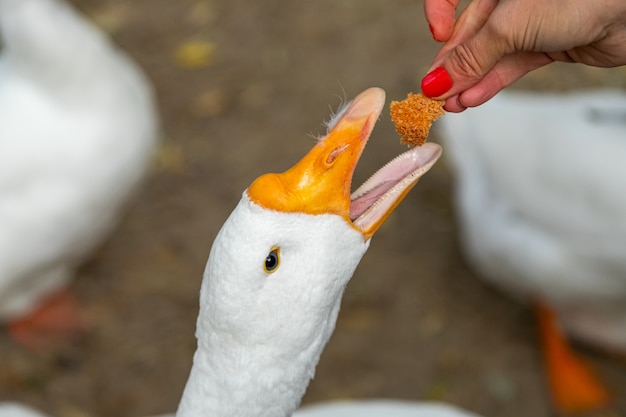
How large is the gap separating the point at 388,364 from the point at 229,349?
1.93 metres

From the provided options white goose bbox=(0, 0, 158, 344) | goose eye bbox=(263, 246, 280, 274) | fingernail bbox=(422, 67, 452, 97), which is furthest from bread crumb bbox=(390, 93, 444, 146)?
white goose bbox=(0, 0, 158, 344)

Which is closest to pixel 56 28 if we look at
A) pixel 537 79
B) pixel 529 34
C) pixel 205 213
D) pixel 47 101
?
pixel 47 101

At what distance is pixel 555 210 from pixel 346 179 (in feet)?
5.69

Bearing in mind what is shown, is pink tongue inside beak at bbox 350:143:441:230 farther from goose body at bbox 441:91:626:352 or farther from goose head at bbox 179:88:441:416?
goose body at bbox 441:91:626:352

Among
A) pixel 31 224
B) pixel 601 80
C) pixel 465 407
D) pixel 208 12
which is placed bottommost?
pixel 465 407

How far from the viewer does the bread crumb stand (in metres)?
1.57

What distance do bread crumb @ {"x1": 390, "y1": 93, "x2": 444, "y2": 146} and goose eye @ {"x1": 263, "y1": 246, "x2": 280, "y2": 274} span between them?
14.1 inches

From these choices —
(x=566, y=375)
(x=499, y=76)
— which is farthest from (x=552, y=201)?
(x=499, y=76)

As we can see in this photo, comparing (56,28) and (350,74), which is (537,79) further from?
(56,28)

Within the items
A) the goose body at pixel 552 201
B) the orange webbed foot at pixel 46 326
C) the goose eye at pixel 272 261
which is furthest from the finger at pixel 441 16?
the orange webbed foot at pixel 46 326

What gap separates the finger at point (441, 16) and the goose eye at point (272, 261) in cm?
55

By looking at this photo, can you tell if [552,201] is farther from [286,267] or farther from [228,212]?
[286,267]

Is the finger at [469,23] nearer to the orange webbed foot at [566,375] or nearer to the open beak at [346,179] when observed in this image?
the open beak at [346,179]

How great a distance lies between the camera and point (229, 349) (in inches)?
61.6
